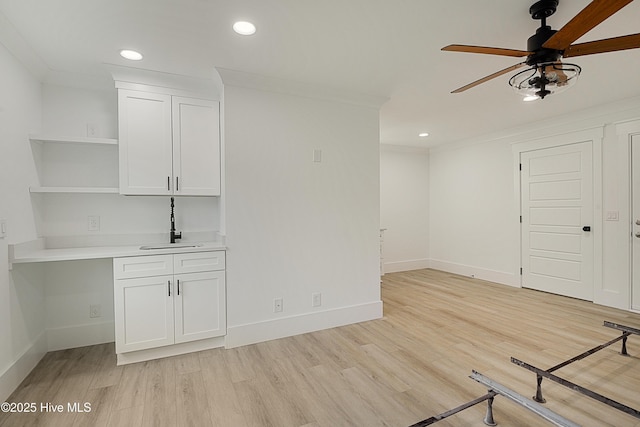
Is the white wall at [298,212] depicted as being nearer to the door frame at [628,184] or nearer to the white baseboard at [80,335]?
the white baseboard at [80,335]

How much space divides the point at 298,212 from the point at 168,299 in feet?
4.71

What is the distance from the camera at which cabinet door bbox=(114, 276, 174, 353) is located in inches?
100

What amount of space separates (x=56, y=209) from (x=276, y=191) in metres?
2.07

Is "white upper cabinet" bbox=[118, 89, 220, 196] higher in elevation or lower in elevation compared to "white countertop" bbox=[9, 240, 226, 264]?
higher

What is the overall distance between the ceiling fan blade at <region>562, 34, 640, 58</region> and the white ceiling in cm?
36

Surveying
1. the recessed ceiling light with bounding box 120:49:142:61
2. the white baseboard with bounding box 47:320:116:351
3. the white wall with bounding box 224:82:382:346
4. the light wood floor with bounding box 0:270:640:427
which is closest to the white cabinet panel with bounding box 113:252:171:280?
the white wall with bounding box 224:82:382:346

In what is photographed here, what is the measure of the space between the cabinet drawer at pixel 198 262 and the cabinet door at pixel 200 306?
0.05 meters

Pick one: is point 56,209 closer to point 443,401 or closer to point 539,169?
point 443,401

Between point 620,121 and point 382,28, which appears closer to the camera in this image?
point 382,28

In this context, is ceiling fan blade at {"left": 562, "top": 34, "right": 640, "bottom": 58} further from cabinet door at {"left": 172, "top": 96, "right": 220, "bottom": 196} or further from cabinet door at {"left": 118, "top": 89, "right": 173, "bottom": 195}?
cabinet door at {"left": 118, "top": 89, "right": 173, "bottom": 195}

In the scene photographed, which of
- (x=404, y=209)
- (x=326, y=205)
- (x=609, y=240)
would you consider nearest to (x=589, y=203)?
(x=609, y=240)

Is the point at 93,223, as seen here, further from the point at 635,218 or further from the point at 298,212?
the point at 635,218

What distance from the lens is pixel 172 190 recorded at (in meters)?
2.91

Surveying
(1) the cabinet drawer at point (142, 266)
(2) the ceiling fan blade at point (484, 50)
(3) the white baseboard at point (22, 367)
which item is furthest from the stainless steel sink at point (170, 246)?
(2) the ceiling fan blade at point (484, 50)
